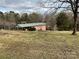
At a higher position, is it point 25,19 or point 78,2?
point 78,2

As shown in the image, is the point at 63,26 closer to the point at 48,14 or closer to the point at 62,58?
the point at 48,14

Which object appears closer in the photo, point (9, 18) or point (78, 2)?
point (78, 2)

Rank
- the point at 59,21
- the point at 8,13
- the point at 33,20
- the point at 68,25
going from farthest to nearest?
the point at 8,13
the point at 33,20
the point at 59,21
the point at 68,25

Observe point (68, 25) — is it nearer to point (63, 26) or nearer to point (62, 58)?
point (63, 26)

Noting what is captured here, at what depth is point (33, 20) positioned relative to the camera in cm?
8138

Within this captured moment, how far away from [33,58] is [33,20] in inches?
2835

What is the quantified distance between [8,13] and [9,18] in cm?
499

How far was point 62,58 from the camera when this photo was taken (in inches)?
379

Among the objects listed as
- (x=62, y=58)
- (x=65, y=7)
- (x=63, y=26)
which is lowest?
(x=63, y=26)

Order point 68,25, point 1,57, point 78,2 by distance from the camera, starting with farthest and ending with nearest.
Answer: point 68,25
point 78,2
point 1,57

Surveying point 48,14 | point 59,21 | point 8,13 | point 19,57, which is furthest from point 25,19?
point 19,57

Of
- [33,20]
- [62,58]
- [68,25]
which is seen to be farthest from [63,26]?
[62,58]

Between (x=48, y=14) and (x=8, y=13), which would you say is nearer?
(x=48, y=14)

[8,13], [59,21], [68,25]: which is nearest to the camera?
[68,25]
